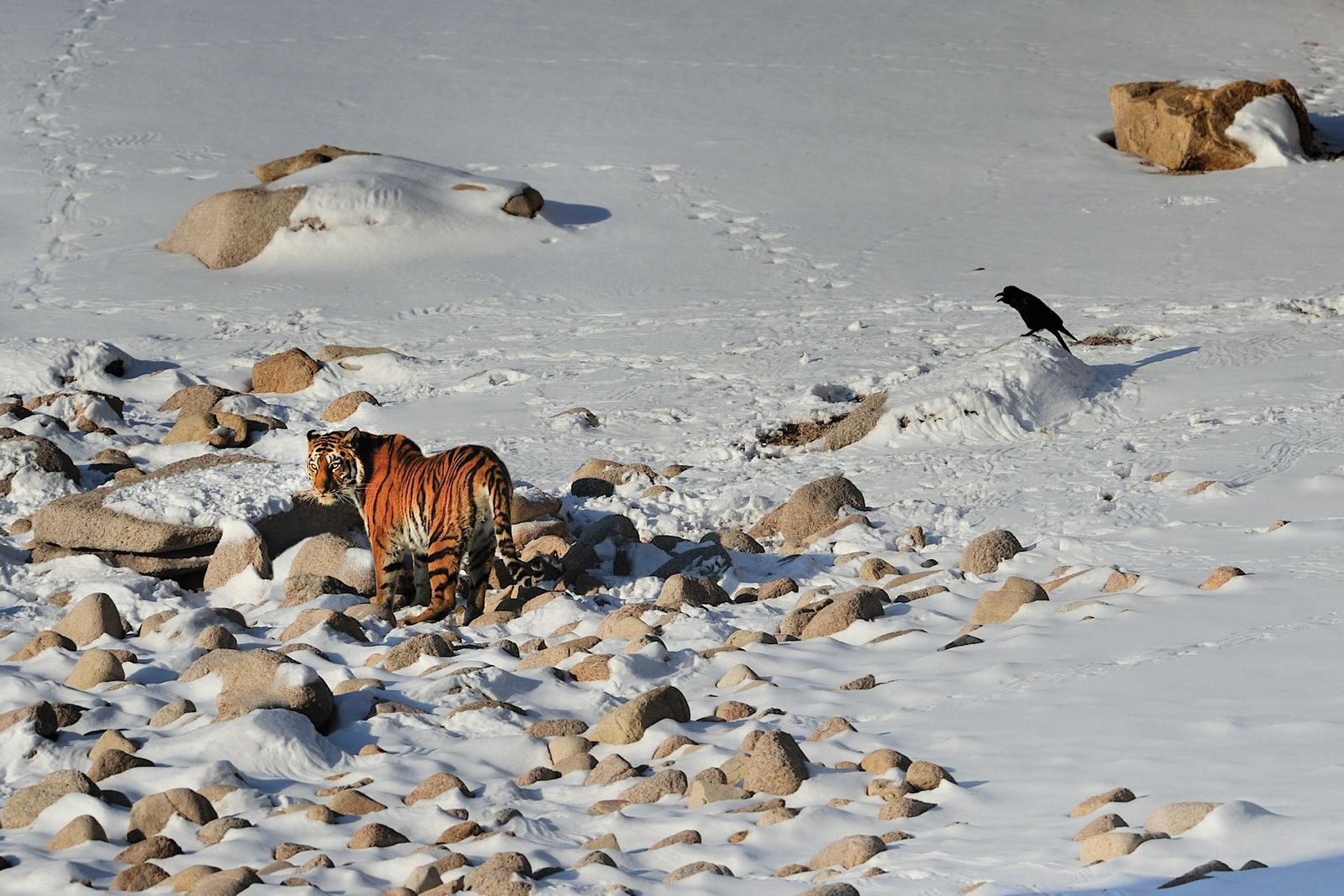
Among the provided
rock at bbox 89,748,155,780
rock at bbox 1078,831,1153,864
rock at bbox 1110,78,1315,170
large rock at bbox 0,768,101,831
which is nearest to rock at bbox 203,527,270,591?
rock at bbox 89,748,155,780

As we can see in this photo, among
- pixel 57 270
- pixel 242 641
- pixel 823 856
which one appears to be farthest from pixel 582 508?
pixel 57 270

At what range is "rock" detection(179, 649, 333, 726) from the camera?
554 cm

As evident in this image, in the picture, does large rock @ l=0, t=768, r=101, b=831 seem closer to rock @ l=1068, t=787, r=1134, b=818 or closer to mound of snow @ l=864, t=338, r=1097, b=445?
rock @ l=1068, t=787, r=1134, b=818

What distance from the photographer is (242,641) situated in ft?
23.5

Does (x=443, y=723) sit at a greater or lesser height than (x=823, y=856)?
lesser

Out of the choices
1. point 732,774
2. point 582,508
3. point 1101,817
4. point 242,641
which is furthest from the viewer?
point 582,508

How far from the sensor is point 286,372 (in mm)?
12578

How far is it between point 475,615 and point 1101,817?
4327 mm

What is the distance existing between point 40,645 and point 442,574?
1810mm

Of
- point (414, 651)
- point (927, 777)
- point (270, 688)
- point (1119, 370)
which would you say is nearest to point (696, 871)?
point (927, 777)

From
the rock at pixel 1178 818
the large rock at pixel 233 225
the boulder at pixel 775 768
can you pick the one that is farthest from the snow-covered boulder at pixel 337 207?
the rock at pixel 1178 818

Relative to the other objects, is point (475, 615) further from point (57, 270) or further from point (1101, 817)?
point (57, 270)

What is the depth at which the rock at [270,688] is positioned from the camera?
18.2ft

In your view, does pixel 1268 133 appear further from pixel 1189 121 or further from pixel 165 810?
pixel 165 810
